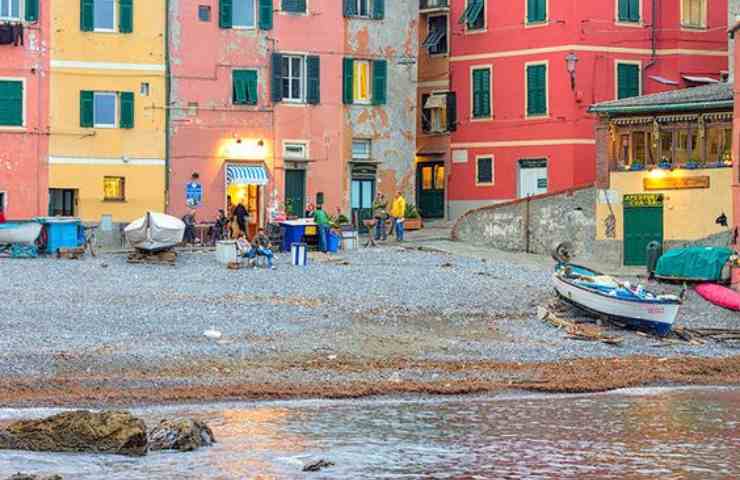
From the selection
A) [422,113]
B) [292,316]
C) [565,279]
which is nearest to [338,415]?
[292,316]

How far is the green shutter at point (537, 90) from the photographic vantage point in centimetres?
6612

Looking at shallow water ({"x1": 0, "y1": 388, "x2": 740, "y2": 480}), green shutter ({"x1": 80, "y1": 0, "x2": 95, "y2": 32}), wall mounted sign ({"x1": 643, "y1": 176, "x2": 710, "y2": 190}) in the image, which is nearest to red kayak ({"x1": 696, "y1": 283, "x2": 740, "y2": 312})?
wall mounted sign ({"x1": 643, "y1": 176, "x2": 710, "y2": 190})

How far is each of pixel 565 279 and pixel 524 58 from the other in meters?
24.4

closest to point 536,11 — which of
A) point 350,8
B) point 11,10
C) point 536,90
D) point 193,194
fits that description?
point 536,90

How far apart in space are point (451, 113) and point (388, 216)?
7.81 meters

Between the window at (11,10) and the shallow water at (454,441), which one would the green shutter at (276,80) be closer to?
the window at (11,10)

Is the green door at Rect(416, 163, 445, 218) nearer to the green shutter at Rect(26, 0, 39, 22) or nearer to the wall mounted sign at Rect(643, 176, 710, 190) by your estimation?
the wall mounted sign at Rect(643, 176, 710, 190)

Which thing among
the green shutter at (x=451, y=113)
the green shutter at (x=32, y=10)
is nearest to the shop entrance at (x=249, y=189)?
the green shutter at (x=32, y=10)

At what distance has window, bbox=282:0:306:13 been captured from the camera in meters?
63.2

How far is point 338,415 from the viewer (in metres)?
30.9

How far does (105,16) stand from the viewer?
6016 cm

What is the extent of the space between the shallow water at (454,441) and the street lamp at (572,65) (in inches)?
1250

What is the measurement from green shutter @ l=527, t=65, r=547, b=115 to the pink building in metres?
4.72

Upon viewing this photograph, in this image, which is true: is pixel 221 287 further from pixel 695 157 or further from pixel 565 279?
pixel 695 157
